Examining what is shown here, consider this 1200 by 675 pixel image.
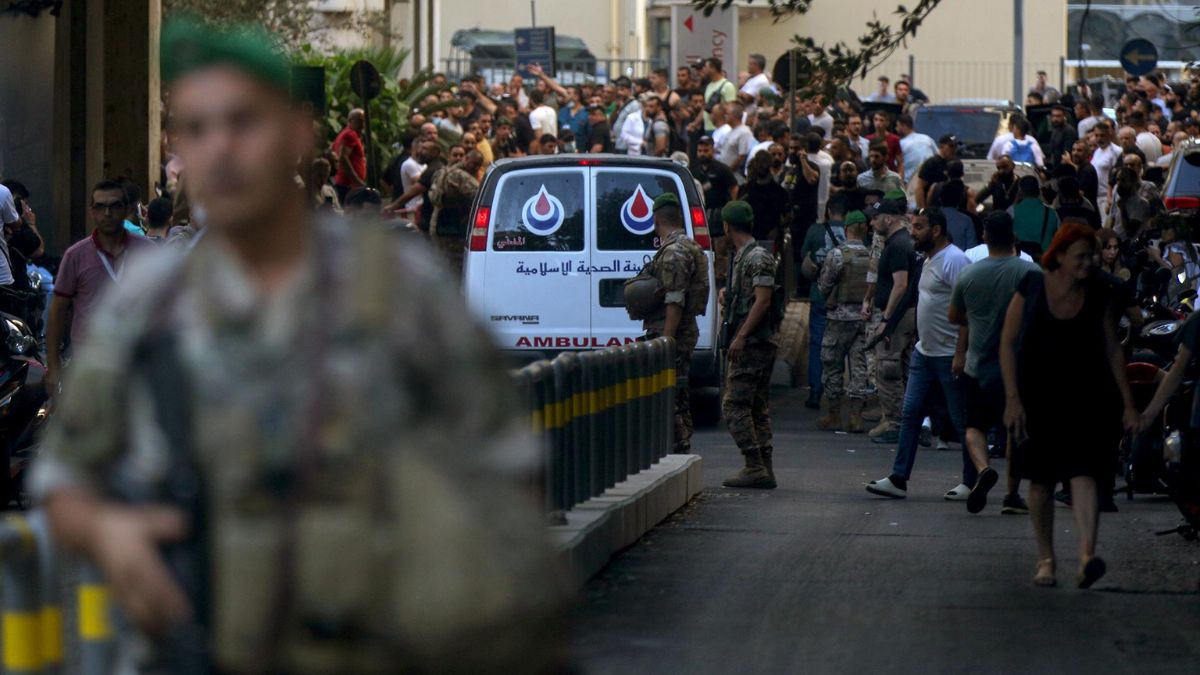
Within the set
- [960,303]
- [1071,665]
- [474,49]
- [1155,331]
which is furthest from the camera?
[474,49]

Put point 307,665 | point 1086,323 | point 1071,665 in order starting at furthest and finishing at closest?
point 1086,323 < point 1071,665 < point 307,665

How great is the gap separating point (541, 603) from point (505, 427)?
0.25m

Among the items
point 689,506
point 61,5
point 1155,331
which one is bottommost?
point 689,506

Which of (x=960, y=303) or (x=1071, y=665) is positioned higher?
(x=960, y=303)

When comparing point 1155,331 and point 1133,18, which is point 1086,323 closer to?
point 1155,331

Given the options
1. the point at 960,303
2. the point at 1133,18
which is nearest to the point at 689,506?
the point at 960,303

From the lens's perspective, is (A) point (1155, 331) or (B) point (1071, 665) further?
(A) point (1155, 331)

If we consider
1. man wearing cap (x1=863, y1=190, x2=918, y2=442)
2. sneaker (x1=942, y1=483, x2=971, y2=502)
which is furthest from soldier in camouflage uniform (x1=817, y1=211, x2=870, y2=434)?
sneaker (x1=942, y1=483, x2=971, y2=502)

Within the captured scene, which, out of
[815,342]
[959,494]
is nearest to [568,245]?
[815,342]

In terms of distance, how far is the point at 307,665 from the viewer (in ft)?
8.75

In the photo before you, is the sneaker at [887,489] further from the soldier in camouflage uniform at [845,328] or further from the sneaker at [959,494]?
the soldier in camouflage uniform at [845,328]

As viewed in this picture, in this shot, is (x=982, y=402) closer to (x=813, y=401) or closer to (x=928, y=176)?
(x=813, y=401)

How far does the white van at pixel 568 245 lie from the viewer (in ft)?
53.9

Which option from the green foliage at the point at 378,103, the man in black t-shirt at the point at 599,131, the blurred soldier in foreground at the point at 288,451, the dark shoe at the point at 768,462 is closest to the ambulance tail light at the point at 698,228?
the dark shoe at the point at 768,462
